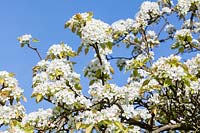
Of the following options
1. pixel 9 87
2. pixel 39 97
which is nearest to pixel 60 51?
pixel 9 87

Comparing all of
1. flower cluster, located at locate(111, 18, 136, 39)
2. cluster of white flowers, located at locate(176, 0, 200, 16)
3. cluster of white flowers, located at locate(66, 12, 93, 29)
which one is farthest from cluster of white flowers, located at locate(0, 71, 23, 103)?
cluster of white flowers, located at locate(176, 0, 200, 16)

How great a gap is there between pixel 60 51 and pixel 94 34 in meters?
0.67

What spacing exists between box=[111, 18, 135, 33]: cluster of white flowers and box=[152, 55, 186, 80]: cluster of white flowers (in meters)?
2.56

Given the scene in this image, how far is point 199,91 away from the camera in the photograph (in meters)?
5.74

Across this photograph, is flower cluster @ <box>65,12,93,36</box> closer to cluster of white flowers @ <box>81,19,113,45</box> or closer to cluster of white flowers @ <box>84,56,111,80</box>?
cluster of white flowers @ <box>81,19,113,45</box>

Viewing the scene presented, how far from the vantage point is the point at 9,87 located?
5742 mm

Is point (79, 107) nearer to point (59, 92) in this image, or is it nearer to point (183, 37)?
point (59, 92)

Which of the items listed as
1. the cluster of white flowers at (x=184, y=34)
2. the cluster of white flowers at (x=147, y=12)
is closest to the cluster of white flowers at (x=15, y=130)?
the cluster of white flowers at (x=184, y=34)

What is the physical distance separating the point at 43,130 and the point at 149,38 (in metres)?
3.77

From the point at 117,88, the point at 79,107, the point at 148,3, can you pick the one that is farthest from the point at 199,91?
the point at 148,3

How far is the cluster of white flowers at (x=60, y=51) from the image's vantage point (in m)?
5.69

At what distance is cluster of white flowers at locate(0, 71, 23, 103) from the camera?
18.7ft

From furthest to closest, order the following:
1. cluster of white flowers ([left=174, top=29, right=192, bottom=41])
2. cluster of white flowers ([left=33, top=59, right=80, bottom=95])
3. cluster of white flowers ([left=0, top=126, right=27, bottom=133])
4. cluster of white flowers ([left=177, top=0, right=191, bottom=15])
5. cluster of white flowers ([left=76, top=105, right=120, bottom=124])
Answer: cluster of white flowers ([left=177, top=0, right=191, bottom=15]), cluster of white flowers ([left=174, top=29, right=192, bottom=41]), cluster of white flowers ([left=33, top=59, right=80, bottom=95]), cluster of white flowers ([left=0, top=126, right=27, bottom=133]), cluster of white flowers ([left=76, top=105, right=120, bottom=124])

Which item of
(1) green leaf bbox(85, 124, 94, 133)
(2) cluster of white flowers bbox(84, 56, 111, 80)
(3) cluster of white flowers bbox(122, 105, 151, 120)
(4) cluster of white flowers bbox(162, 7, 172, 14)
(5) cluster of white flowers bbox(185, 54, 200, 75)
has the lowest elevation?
(1) green leaf bbox(85, 124, 94, 133)
